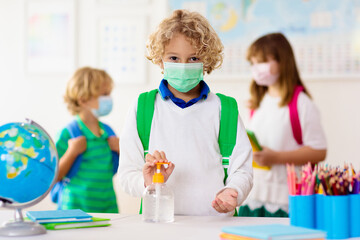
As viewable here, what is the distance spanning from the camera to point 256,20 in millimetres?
3283

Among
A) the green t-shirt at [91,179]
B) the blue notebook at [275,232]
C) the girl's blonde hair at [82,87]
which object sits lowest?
the green t-shirt at [91,179]

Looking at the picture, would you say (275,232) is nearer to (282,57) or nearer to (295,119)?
(295,119)

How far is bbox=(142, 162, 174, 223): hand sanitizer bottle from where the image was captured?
1.28 meters

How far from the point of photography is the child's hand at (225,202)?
1.29m

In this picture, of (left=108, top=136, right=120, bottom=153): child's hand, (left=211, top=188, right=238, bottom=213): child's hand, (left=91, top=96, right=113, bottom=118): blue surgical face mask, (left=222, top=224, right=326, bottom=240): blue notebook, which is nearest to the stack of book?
(left=211, top=188, right=238, bottom=213): child's hand

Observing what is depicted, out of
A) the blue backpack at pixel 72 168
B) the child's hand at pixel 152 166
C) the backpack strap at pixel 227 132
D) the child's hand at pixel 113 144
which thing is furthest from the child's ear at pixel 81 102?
the child's hand at pixel 152 166

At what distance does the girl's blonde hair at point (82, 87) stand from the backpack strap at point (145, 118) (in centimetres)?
124

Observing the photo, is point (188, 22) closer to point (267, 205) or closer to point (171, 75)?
point (171, 75)

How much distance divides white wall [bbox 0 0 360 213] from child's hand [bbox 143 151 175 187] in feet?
6.70

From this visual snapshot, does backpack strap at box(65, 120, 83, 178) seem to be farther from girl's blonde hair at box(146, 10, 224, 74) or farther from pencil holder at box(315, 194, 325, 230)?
pencil holder at box(315, 194, 325, 230)

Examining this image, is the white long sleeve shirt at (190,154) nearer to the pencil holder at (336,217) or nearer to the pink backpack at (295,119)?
the pencil holder at (336,217)

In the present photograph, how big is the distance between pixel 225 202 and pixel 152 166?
8.4 inches

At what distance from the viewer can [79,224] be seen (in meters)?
1.23

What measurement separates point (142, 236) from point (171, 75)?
1.88 feet
